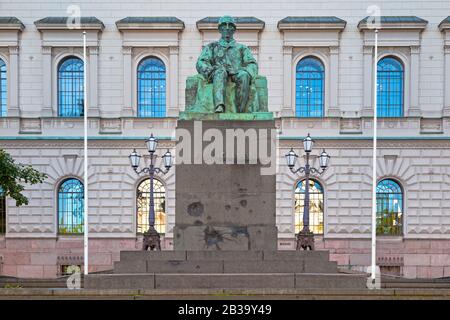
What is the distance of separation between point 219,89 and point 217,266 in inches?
180

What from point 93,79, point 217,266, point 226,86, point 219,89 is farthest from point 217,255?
point 93,79

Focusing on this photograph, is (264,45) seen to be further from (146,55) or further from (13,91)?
(13,91)

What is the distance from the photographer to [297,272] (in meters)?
12.6

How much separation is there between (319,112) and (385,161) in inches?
178

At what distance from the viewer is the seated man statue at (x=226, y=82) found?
14.7 m

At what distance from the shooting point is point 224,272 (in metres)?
12.6

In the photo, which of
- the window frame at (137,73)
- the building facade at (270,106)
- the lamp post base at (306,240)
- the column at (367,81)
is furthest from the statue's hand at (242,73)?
the column at (367,81)

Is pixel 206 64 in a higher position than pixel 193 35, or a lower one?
lower

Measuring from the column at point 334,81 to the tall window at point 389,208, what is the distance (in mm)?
4830

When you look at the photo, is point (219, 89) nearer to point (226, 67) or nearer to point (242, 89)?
point (242, 89)

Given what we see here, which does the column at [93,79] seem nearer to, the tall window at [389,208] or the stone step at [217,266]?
the tall window at [389,208]

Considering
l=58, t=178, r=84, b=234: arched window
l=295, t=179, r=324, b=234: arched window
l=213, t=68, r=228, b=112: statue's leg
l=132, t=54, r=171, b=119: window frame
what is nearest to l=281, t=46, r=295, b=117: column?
l=295, t=179, r=324, b=234: arched window
